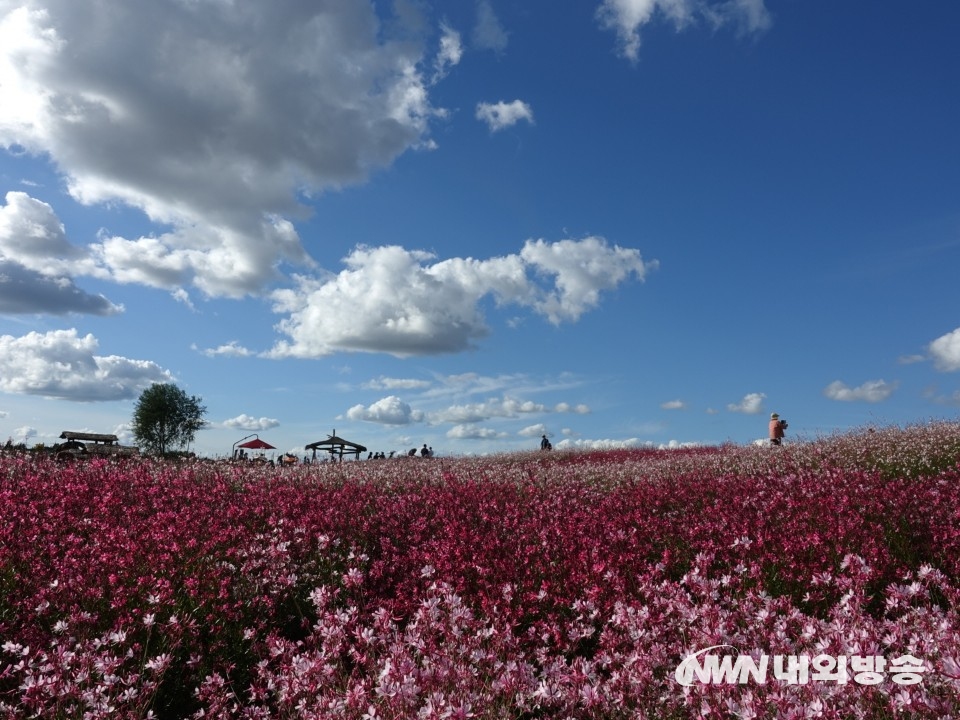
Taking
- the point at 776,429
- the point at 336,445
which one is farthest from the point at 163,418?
the point at 776,429

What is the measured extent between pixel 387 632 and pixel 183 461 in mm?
12737

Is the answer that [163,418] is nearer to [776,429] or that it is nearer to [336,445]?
[336,445]

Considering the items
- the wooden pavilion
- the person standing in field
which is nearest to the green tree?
the wooden pavilion

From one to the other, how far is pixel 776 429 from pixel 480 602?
22139 millimetres

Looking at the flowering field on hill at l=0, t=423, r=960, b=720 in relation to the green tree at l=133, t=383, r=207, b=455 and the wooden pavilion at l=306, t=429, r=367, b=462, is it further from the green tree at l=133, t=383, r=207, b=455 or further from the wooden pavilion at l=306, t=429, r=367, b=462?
A: the green tree at l=133, t=383, r=207, b=455

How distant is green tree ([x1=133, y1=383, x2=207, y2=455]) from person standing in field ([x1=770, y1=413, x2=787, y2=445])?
1904 inches

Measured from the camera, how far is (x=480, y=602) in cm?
494

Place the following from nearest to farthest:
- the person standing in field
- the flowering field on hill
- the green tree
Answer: the flowering field on hill, the person standing in field, the green tree

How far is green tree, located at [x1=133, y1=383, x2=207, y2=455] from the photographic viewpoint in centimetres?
5684

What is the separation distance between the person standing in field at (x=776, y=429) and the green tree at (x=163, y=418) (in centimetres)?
4837

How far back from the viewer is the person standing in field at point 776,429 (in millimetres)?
23844

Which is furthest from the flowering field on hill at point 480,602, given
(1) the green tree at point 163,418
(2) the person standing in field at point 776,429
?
(1) the green tree at point 163,418

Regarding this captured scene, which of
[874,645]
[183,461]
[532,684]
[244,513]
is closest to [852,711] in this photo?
[874,645]

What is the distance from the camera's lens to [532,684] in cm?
343
